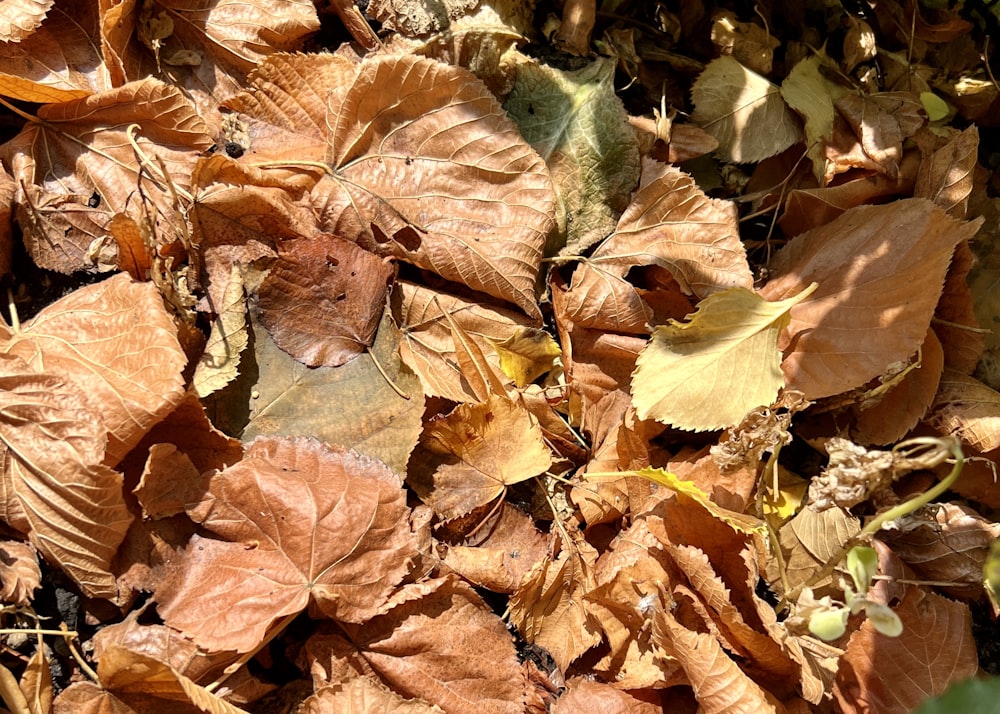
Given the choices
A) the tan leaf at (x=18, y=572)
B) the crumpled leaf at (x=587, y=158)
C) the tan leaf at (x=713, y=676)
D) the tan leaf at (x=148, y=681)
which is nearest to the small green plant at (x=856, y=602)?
the tan leaf at (x=713, y=676)

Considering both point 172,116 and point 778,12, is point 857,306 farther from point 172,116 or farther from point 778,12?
point 172,116

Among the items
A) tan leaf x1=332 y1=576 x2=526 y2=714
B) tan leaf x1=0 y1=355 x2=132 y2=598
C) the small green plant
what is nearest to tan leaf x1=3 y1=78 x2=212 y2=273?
tan leaf x1=0 y1=355 x2=132 y2=598

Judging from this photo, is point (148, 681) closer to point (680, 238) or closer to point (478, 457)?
point (478, 457)

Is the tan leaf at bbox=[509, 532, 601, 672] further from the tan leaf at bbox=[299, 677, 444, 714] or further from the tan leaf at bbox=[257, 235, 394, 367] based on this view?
the tan leaf at bbox=[257, 235, 394, 367]

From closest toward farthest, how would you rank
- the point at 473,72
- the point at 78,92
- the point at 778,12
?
the point at 78,92 < the point at 473,72 < the point at 778,12

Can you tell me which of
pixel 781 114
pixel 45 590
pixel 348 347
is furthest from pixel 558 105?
pixel 45 590

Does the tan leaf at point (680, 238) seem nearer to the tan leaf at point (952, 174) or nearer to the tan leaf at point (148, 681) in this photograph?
the tan leaf at point (952, 174)
